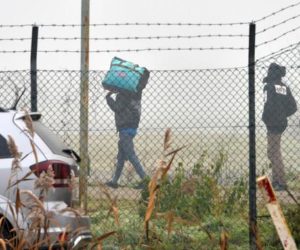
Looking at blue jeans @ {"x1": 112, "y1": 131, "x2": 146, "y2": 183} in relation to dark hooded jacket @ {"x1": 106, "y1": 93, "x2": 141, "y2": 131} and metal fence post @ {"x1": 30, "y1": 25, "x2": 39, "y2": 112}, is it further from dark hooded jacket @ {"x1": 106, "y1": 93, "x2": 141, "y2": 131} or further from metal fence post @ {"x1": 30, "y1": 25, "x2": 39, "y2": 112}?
metal fence post @ {"x1": 30, "y1": 25, "x2": 39, "y2": 112}

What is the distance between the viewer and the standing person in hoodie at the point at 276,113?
12667 mm

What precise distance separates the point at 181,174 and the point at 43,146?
10.6ft

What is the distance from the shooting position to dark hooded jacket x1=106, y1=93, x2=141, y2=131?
40.3 feet

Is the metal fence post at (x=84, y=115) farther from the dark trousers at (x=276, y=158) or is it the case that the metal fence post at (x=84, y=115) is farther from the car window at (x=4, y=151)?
the dark trousers at (x=276, y=158)

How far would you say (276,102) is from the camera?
13.5 m

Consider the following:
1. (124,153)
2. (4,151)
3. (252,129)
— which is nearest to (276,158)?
(124,153)

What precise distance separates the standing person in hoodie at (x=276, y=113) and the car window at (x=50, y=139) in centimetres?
455

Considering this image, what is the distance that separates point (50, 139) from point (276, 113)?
Answer: 642 cm

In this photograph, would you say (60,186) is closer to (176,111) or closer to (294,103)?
(176,111)

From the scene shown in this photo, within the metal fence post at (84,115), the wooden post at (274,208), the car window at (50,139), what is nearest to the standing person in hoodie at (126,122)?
the metal fence post at (84,115)

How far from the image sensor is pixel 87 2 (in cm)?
1156

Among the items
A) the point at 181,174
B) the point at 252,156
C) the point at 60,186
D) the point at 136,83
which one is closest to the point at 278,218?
the point at 60,186

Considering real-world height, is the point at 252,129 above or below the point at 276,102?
below

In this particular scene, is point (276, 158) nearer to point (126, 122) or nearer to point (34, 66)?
point (126, 122)
